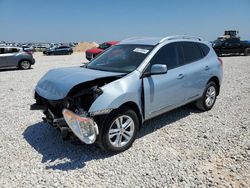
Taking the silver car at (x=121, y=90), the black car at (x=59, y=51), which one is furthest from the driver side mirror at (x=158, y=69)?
the black car at (x=59, y=51)

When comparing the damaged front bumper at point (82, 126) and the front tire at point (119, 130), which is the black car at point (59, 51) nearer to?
the front tire at point (119, 130)

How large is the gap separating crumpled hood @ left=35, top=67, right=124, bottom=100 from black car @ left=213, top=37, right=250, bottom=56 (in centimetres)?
2349

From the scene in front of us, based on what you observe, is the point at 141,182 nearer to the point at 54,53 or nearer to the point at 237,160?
the point at 237,160

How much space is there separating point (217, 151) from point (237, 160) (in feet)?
1.25

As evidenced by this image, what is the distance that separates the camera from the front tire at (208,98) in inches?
255

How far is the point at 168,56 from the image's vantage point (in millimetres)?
5336

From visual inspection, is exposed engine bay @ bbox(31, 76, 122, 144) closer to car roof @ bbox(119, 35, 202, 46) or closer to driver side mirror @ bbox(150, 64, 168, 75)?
driver side mirror @ bbox(150, 64, 168, 75)

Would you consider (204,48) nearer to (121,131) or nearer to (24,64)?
(121,131)

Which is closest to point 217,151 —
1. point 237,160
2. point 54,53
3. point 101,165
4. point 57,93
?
point 237,160

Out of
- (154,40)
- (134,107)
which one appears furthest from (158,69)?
(154,40)

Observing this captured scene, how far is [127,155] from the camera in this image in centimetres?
436

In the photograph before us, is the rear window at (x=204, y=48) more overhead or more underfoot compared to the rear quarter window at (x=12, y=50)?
more overhead

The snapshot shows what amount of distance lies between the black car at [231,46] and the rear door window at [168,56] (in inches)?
868

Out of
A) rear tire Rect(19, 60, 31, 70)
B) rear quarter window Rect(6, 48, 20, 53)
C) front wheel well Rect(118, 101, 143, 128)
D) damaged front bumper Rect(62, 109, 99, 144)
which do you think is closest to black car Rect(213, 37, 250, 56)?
rear tire Rect(19, 60, 31, 70)
